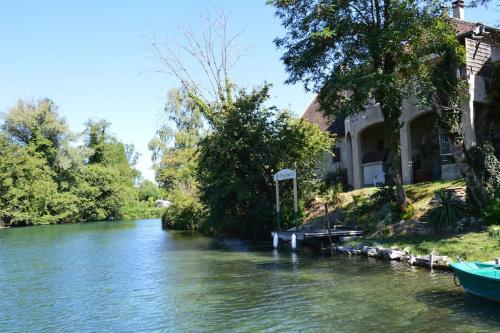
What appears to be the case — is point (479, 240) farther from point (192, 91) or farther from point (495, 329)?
point (192, 91)

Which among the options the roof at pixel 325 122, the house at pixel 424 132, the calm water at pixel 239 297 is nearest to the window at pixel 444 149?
the house at pixel 424 132

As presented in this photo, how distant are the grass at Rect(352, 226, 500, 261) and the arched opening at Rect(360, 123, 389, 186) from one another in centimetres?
1451

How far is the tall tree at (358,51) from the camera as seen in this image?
68.6 ft

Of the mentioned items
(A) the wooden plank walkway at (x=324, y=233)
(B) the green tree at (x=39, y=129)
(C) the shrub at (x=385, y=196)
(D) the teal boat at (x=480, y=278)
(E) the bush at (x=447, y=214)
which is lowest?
(D) the teal boat at (x=480, y=278)

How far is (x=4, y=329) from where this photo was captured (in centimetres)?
1200

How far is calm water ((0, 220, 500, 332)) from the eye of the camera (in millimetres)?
11367

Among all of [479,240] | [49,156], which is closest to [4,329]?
[479,240]

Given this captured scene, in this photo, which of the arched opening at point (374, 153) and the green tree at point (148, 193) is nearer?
the arched opening at point (374, 153)

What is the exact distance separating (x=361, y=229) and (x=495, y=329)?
14.2 metres

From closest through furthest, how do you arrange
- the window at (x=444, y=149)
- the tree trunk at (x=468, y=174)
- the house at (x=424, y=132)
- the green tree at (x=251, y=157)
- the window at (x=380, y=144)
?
the tree trunk at (x=468, y=174), the house at (x=424, y=132), the window at (x=444, y=149), the green tree at (x=251, y=157), the window at (x=380, y=144)

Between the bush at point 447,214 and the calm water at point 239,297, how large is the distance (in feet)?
10.9

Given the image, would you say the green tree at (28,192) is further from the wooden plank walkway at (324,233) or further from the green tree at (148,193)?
the wooden plank walkway at (324,233)

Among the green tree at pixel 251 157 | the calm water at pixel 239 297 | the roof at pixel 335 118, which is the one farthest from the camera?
the green tree at pixel 251 157

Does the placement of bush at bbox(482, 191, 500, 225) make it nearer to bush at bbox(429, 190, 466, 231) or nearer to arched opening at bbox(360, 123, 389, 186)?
bush at bbox(429, 190, 466, 231)
